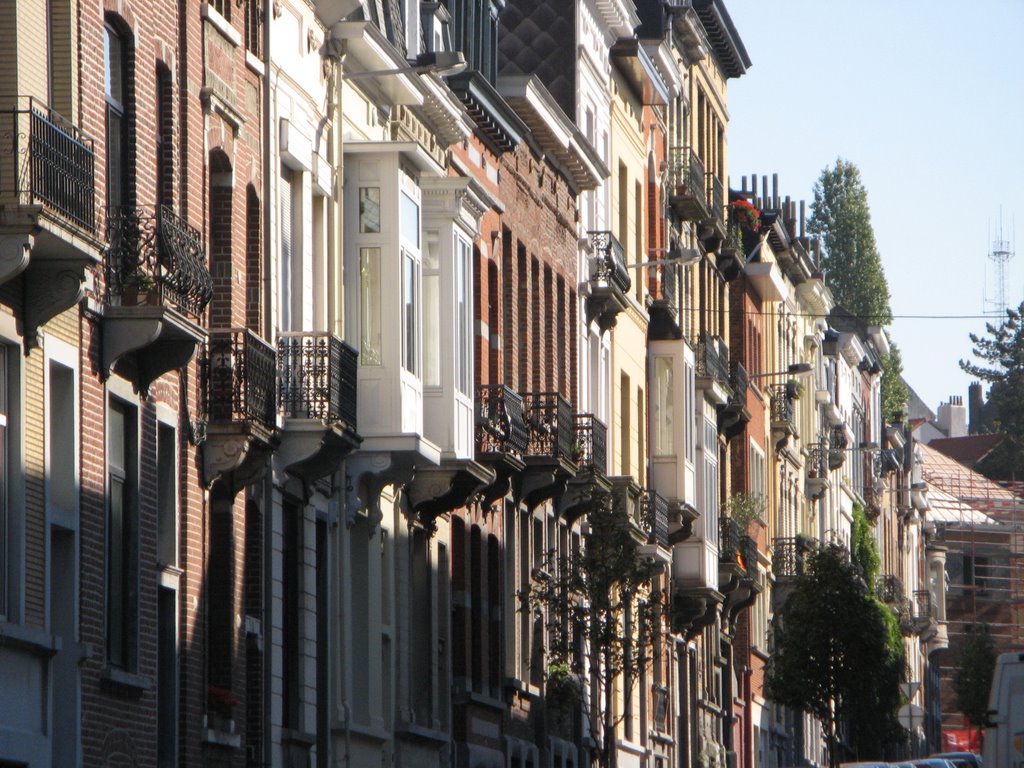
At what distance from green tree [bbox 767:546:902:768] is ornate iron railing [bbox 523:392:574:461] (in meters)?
19.3

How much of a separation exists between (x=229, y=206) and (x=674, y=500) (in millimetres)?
26445

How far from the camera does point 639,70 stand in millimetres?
50344

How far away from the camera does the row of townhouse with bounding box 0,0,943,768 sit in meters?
21.0

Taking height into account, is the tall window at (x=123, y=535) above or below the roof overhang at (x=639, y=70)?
below

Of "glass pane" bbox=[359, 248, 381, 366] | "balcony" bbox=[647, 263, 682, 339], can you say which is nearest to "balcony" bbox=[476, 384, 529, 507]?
"glass pane" bbox=[359, 248, 381, 366]

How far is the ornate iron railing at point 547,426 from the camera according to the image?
39.3m

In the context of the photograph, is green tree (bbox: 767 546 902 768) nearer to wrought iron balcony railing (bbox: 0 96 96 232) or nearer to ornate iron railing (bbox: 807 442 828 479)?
ornate iron railing (bbox: 807 442 828 479)

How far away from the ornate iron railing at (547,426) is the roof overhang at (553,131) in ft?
14.1

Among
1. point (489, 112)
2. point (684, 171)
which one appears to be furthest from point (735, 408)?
point (489, 112)

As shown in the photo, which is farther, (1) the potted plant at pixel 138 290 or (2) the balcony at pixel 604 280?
(2) the balcony at pixel 604 280

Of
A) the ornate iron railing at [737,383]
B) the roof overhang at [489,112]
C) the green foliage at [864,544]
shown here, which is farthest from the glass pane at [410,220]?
the green foliage at [864,544]

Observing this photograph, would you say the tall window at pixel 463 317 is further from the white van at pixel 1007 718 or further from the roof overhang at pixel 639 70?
the roof overhang at pixel 639 70

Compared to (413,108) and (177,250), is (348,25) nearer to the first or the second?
(413,108)

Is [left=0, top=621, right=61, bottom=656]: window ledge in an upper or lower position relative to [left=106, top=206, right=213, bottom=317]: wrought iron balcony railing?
lower
